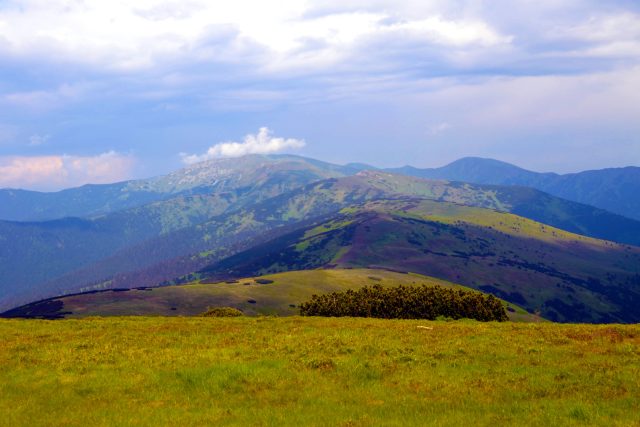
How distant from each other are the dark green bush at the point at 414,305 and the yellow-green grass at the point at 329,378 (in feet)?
78.1

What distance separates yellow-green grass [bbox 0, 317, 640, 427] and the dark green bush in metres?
23.8

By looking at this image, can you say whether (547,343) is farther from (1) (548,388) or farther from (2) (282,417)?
(2) (282,417)

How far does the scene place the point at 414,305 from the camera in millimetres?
61312

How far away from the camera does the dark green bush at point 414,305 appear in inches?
2360

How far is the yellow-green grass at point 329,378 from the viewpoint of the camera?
19.1 metres

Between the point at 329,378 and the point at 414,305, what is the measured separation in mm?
38717

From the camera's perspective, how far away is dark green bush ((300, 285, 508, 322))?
197 ft

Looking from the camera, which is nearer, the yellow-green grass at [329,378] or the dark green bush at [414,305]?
the yellow-green grass at [329,378]

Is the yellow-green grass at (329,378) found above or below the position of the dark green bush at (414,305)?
above

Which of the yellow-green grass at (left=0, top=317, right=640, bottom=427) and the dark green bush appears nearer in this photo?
the yellow-green grass at (left=0, top=317, right=640, bottom=427)

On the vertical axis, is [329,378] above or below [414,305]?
above

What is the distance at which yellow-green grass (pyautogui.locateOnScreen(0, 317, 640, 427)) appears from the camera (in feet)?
62.8

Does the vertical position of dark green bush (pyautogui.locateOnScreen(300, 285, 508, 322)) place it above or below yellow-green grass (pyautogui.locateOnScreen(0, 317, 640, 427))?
below

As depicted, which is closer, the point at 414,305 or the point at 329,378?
the point at 329,378
